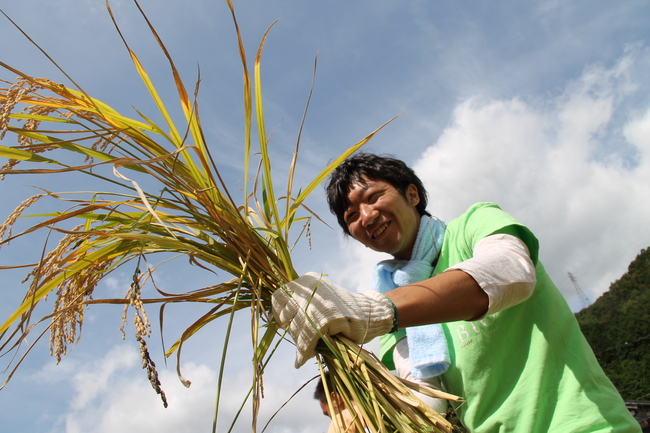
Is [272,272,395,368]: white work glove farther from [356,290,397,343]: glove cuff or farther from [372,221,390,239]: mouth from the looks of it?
[372,221,390,239]: mouth

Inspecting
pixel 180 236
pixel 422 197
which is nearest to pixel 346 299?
pixel 180 236

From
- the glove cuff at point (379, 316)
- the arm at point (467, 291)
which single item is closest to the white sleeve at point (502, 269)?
the arm at point (467, 291)

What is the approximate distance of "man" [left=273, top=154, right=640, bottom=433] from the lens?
1.03 m

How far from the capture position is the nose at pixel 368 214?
1.76 metres

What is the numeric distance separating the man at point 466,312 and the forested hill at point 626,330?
74.2 ft

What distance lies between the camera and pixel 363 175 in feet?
6.17

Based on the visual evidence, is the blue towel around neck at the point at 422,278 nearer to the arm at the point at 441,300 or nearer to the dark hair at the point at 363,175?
the dark hair at the point at 363,175

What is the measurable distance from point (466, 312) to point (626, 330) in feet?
89.5

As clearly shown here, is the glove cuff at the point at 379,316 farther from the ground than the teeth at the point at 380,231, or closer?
closer

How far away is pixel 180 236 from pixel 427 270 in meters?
1.09

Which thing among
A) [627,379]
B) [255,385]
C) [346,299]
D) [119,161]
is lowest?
[627,379]

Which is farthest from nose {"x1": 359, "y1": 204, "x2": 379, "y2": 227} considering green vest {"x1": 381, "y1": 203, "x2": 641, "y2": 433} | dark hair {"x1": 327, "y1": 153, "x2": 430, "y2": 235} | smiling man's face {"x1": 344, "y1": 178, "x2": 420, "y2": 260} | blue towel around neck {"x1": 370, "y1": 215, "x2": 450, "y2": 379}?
green vest {"x1": 381, "y1": 203, "x2": 641, "y2": 433}

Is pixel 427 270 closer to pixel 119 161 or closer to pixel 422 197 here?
pixel 422 197

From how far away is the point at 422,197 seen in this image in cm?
212
